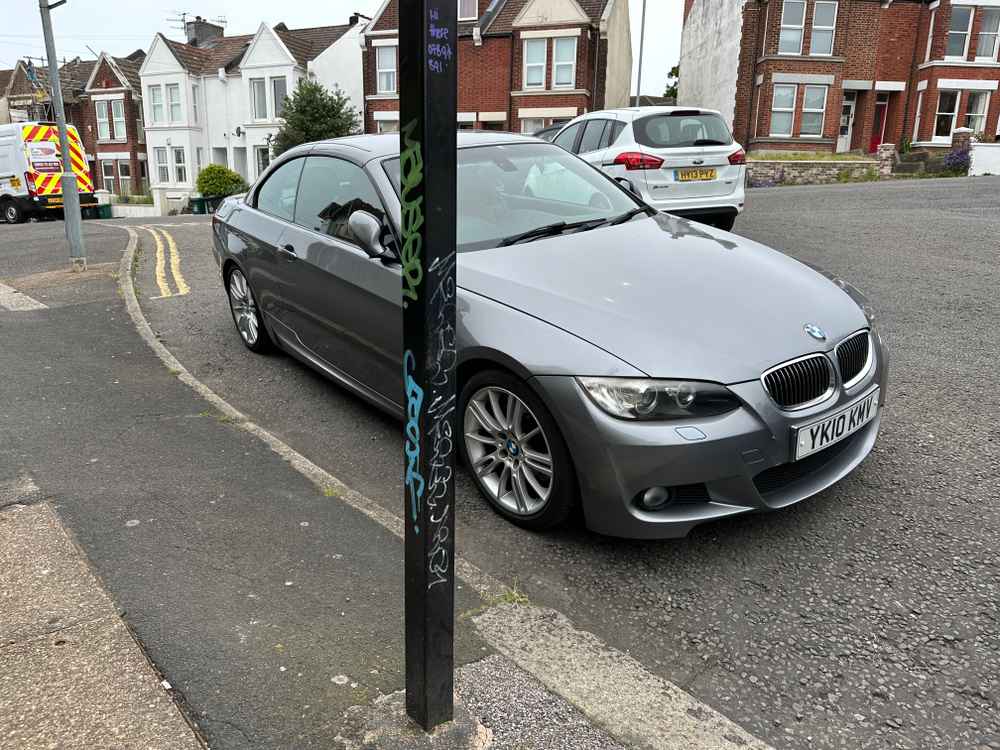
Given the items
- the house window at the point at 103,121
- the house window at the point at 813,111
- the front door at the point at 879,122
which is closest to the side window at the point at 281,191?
the house window at the point at 813,111

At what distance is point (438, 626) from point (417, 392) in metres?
0.65

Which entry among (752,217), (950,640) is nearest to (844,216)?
(752,217)

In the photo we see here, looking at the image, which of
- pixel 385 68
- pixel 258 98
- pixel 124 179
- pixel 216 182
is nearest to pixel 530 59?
pixel 385 68

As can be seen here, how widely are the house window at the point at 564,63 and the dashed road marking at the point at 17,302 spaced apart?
29355mm

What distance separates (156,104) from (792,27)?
32483 mm

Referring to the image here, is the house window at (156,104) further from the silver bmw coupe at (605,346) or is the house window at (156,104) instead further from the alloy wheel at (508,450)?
the alloy wheel at (508,450)

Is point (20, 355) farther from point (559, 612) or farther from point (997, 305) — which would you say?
point (997, 305)

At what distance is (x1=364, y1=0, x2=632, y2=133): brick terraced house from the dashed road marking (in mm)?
26779

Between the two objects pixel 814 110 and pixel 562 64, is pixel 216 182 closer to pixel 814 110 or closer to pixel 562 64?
pixel 562 64

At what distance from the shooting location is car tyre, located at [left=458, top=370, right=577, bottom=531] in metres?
3.23

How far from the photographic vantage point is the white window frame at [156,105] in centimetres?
4334

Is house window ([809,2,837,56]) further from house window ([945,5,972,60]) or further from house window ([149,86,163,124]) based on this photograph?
house window ([149,86,163,124])

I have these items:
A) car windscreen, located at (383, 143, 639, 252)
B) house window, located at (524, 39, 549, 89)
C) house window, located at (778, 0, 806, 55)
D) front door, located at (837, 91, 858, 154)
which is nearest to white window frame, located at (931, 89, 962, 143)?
front door, located at (837, 91, 858, 154)

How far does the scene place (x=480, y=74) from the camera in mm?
35469
